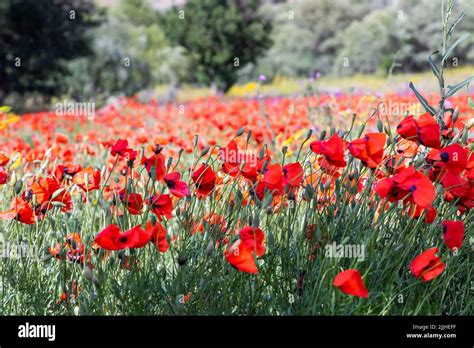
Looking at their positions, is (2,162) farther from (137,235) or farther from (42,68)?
(42,68)

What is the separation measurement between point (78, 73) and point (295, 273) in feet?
72.8

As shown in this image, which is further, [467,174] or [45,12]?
[45,12]

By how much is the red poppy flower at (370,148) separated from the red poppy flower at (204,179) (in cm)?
43

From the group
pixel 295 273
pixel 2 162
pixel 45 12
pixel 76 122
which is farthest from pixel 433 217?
pixel 45 12

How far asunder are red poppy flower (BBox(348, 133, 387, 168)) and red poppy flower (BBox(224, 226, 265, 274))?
0.38 meters

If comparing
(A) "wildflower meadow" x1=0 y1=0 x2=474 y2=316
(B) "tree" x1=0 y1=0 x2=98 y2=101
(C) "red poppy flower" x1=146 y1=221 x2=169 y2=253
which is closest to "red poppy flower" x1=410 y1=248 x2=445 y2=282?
(A) "wildflower meadow" x1=0 y1=0 x2=474 y2=316

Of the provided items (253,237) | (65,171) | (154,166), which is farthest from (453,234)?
(65,171)

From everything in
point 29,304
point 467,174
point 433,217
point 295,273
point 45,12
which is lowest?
point 29,304

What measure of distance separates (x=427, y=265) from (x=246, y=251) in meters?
0.46

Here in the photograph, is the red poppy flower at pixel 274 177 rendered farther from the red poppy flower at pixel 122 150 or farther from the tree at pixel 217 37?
the tree at pixel 217 37

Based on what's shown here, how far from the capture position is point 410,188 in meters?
1.75

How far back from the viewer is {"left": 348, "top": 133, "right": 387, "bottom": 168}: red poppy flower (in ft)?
6.31

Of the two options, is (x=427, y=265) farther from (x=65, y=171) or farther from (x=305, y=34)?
(x=305, y=34)
